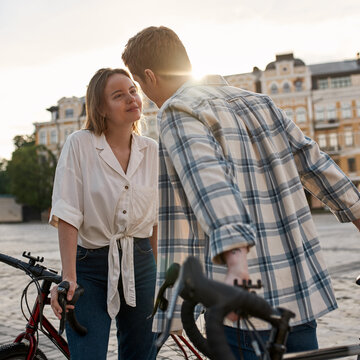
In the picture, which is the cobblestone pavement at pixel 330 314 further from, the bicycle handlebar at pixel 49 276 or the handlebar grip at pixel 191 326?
the handlebar grip at pixel 191 326

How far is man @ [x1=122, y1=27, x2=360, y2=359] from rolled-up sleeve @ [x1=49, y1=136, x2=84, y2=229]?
0.75m

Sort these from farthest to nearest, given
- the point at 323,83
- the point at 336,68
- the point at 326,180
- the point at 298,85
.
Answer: the point at 336,68 → the point at 298,85 → the point at 323,83 → the point at 326,180

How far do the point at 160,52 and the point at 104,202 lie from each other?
0.94 meters

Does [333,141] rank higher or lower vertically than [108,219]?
higher

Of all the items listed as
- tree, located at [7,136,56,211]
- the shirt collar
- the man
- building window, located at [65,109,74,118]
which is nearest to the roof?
building window, located at [65,109,74,118]

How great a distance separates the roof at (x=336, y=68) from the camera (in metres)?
55.1

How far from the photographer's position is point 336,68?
183 feet

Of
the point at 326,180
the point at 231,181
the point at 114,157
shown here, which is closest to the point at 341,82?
the point at 114,157

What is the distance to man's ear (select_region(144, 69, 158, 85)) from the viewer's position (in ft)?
6.23

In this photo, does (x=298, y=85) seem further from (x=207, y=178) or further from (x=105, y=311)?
(x=207, y=178)

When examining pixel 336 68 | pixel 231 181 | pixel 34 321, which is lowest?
pixel 34 321

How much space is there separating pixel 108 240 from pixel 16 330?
4.27 meters

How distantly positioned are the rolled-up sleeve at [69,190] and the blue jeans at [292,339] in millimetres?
1043

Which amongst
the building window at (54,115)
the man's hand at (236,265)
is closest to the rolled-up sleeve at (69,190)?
the man's hand at (236,265)
